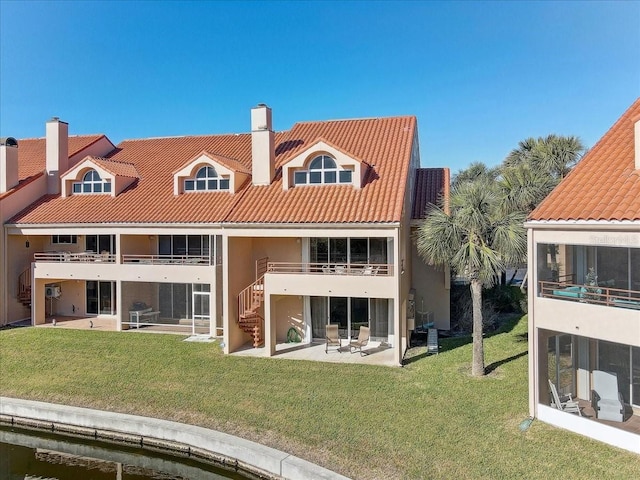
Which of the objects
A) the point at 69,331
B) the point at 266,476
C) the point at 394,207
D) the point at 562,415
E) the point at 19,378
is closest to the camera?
the point at 266,476

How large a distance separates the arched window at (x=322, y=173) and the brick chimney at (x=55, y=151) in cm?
1496

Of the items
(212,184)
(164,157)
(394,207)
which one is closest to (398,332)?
(394,207)

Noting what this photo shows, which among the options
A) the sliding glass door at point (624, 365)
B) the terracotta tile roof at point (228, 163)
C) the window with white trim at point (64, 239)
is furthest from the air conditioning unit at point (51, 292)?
the sliding glass door at point (624, 365)

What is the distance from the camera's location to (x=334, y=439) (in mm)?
11758

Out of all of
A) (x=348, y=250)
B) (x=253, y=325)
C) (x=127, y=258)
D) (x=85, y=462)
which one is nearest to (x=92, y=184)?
(x=127, y=258)

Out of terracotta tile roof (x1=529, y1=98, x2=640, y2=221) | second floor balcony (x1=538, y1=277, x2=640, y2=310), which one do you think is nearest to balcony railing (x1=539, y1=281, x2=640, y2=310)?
second floor balcony (x1=538, y1=277, x2=640, y2=310)

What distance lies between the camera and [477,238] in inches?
632

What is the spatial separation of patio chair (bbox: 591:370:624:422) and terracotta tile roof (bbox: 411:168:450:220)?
1102cm

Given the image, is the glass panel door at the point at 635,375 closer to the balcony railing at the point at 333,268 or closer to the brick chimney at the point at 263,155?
the balcony railing at the point at 333,268

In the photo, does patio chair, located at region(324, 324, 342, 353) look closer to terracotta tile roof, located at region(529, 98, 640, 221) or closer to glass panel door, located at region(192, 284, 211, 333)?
glass panel door, located at region(192, 284, 211, 333)

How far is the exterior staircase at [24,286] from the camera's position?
25.0 m

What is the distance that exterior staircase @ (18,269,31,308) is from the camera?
82.2 ft

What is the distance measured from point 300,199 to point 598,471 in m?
14.2

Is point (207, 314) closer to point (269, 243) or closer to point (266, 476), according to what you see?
point (269, 243)
